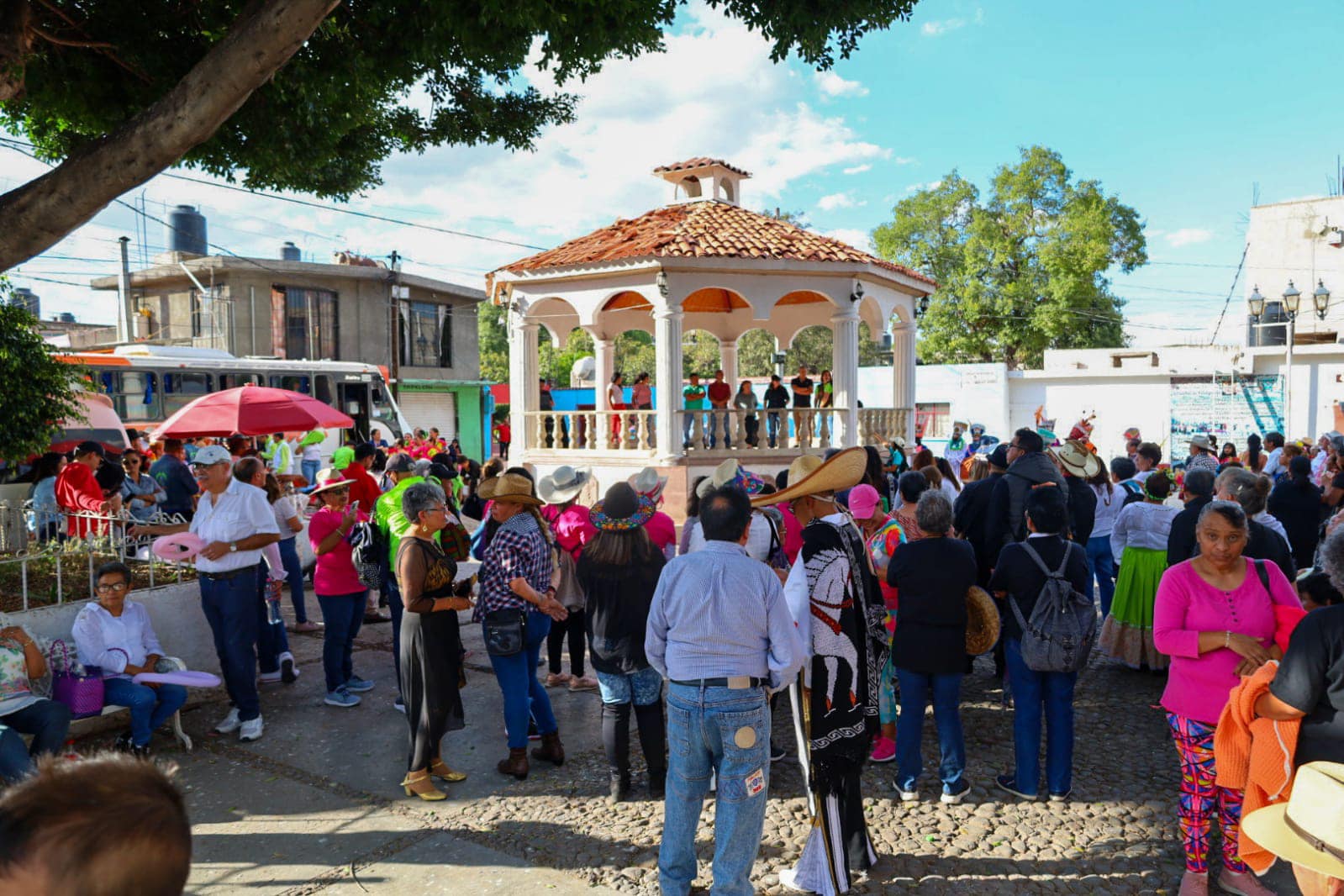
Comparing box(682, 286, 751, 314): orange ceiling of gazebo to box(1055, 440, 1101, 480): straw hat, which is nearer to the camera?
box(1055, 440, 1101, 480): straw hat

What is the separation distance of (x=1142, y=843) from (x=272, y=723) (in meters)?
5.19

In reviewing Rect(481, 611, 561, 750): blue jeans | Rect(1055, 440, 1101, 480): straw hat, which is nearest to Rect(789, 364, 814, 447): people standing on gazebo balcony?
Rect(1055, 440, 1101, 480): straw hat

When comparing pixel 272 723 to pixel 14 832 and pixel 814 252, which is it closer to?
pixel 14 832

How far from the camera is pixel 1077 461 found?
698 cm

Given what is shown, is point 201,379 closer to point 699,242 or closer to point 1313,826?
point 699,242

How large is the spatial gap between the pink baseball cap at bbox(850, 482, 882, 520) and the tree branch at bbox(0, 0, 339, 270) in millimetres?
4116

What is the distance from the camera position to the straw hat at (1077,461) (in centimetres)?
692

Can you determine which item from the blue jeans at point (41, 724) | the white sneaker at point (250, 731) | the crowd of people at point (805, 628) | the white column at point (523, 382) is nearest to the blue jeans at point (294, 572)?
the crowd of people at point (805, 628)

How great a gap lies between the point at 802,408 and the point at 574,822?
1073 centimetres

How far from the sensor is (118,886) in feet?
3.88

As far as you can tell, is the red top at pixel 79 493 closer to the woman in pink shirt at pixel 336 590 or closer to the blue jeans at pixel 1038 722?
the woman in pink shirt at pixel 336 590

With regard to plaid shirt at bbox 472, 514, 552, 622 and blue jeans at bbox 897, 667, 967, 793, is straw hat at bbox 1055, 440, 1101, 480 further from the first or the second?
plaid shirt at bbox 472, 514, 552, 622

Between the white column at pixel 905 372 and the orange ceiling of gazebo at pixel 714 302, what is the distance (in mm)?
3130

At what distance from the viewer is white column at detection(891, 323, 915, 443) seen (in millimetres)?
16109
